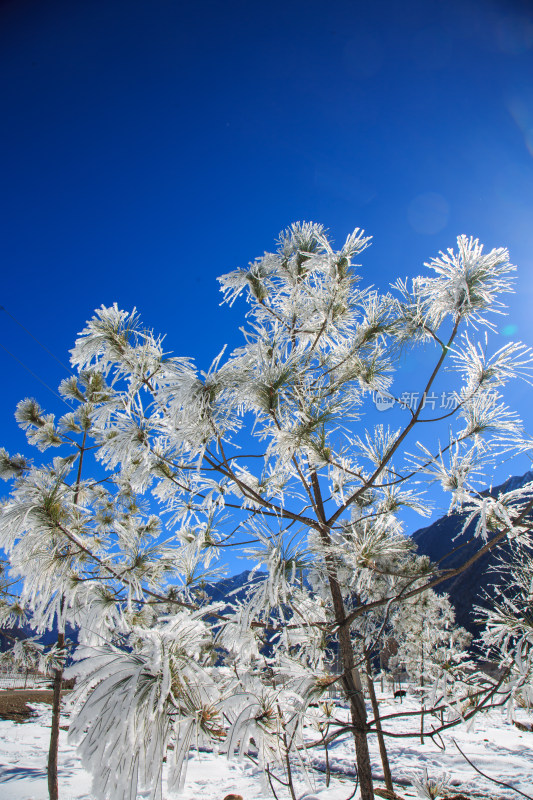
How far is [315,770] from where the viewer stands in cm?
528

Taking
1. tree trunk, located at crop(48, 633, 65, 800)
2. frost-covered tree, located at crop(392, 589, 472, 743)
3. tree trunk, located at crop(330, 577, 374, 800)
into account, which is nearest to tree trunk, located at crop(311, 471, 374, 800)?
tree trunk, located at crop(330, 577, 374, 800)

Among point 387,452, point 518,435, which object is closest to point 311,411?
point 387,452

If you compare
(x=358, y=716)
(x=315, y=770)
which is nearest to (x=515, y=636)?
(x=358, y=716)

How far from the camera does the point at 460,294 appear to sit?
6.46 ft

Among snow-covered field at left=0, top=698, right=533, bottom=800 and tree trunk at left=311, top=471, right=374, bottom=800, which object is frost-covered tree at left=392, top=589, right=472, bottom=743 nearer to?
snow-covered field at left=0, top=698, right=533, bottom=800

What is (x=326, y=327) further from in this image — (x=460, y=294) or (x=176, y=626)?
(x=176, y=626)

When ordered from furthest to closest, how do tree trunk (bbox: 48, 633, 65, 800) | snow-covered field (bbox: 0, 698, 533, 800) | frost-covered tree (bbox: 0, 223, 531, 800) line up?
snow-covered field (bbox: 0, 698, 533, 800) → tree trunk (bbox: 48, 633, 65, 800) → frost-covered tree (bbox: 0, 223, 531, 800)

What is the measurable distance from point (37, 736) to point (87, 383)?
34.6 ft

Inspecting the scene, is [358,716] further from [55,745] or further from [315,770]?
[315,770]

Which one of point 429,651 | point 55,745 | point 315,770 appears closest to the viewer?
point 55,745

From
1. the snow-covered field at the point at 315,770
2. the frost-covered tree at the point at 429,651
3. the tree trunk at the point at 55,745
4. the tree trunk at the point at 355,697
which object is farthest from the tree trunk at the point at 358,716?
the tree trunk at the point at 55,745

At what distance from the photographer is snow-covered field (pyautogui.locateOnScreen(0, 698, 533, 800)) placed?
555 centimetres

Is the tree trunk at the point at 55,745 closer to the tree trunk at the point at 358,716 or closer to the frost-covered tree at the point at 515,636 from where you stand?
the tree trunk at the point at 358,716

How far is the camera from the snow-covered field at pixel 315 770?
18.2ft
